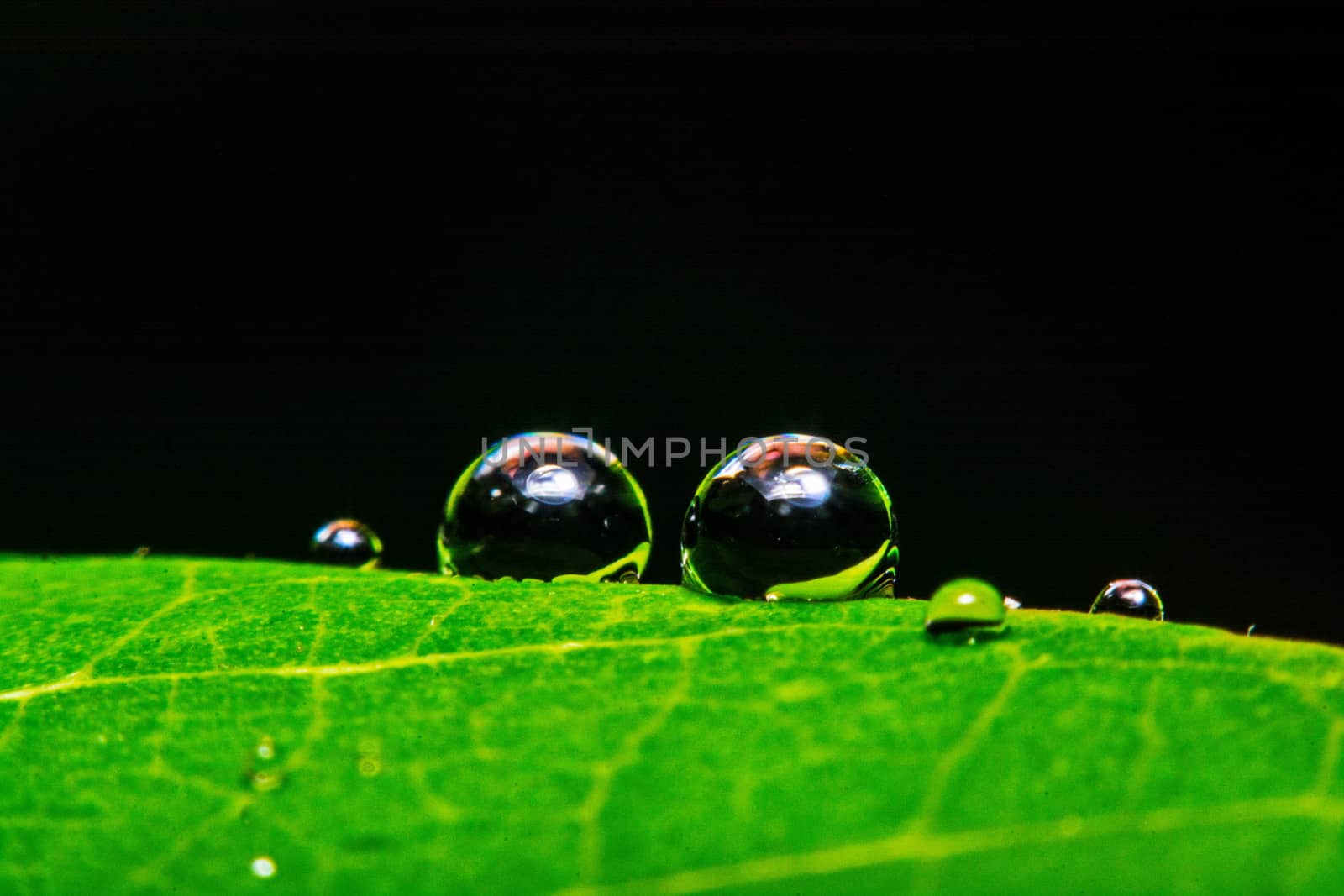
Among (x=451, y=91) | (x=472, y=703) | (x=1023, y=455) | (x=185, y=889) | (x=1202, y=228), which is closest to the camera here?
(x=185, y=889)

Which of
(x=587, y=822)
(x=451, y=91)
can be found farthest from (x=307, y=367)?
(x=587, y=822)

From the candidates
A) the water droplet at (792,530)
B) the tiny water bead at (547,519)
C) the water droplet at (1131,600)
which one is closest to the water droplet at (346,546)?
the tiny water bead at (547,519)

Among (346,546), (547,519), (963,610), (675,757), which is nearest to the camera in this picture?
(675,757)

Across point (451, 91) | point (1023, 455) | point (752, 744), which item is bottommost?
point (752, 744)

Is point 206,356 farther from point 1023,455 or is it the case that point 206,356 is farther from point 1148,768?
point 1148,768

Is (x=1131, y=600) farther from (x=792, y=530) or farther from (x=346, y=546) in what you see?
(x=346, y=546)

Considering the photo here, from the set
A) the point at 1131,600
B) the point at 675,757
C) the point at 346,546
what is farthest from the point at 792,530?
the point at 346,546
